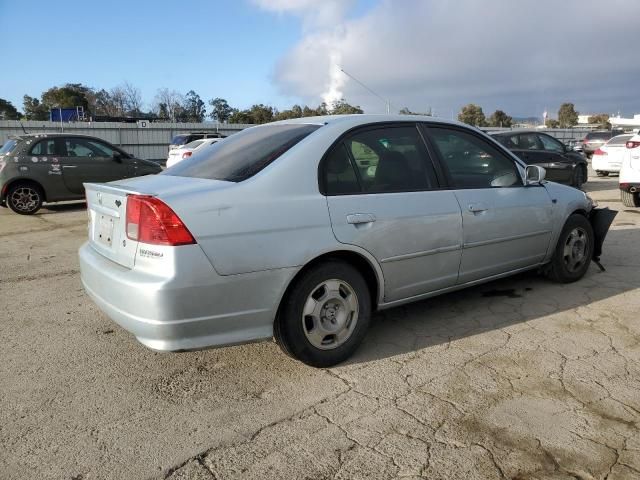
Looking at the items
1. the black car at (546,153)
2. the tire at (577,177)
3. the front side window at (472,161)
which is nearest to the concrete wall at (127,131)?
the black car at (546,153)

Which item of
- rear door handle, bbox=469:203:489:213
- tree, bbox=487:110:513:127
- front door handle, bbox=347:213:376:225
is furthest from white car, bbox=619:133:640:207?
tree, bbox=487:110:513:127

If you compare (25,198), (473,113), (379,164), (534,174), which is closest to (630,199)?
(534,174)

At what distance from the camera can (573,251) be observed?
204 inches

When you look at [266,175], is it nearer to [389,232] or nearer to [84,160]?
[389,232]

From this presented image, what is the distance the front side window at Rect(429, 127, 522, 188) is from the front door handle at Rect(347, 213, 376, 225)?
94 centimetres

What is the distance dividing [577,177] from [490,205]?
1006cm

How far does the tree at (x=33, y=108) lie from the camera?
2213 inches

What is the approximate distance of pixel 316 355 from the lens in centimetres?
336

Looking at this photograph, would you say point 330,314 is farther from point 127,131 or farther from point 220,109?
point 220,109

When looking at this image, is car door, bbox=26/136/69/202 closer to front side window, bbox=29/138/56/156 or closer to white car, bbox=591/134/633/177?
front side window, bbox=29/138/56/156

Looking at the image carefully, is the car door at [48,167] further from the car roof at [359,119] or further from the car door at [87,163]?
the car roof at [359,119]

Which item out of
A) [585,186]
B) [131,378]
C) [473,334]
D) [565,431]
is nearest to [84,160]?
[131,378]

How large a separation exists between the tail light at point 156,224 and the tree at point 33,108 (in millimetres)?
60122

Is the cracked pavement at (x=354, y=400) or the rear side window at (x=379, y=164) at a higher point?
the rear side window at (x=379, y=164)
